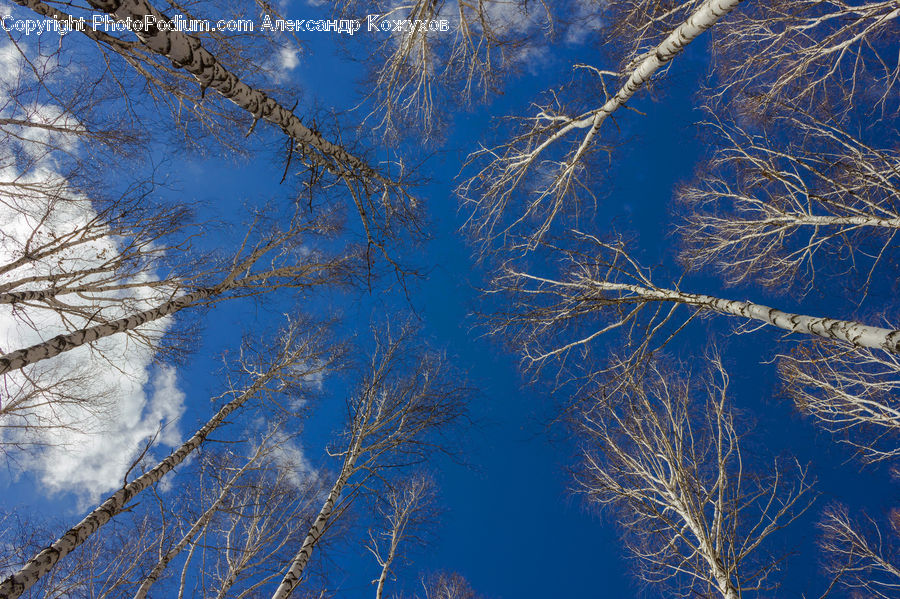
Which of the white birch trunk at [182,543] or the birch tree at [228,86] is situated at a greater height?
the birch tree at [228,86]

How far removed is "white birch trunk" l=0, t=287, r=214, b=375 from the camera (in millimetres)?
3614

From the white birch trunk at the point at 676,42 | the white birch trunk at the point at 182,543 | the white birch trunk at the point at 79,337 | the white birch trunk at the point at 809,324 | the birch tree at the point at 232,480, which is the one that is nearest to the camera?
the white birch trunk at the point at 809,324

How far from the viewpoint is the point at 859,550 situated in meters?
6.87

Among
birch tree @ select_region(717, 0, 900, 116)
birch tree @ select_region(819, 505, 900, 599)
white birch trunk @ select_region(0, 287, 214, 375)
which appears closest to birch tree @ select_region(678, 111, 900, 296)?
birch tree @ select_region(717, 0, 900, 116)

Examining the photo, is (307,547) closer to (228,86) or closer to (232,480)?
(232,480)

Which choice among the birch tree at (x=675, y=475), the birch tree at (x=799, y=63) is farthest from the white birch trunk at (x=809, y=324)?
the birch tree at (x=799, y=63)

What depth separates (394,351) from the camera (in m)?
7.45

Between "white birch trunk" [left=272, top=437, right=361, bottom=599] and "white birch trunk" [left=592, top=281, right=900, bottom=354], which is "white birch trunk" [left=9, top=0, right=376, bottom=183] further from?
"white birch trunk" [left=272, top=437, right=361, bottom=599]

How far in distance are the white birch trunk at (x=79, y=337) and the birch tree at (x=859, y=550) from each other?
1176 cm

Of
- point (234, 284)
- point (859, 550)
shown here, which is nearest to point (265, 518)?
point (234, 284)

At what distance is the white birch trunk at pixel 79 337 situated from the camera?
3614 mm

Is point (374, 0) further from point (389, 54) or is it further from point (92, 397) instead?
point (92, 397)

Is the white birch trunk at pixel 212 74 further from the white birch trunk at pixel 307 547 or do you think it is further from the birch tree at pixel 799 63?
the birch tree at pixel 799 63

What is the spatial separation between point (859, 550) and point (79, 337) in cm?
1270
